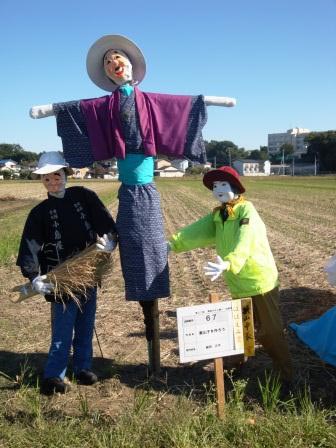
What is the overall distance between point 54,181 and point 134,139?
0.73m

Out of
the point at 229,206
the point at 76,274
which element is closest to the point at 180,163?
the point at 229,206

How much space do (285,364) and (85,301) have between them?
1.70m

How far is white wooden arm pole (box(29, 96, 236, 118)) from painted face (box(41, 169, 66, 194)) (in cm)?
55

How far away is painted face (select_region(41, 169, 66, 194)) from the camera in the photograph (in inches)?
150

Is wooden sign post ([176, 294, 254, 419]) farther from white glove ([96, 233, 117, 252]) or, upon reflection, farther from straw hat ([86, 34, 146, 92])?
straw hat ([86, 34, 146, 92])

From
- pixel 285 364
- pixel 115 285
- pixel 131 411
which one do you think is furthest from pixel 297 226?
pixel 131 411

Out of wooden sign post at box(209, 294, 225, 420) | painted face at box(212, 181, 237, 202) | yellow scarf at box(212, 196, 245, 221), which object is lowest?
wooden sign post at box(209, 294, 225, 420)

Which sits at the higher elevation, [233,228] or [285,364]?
[233,228]

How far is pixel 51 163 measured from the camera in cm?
380

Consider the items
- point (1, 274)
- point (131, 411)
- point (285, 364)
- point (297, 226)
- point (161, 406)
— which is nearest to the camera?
point (131, 411)

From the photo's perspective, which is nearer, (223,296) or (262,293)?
(262,293)

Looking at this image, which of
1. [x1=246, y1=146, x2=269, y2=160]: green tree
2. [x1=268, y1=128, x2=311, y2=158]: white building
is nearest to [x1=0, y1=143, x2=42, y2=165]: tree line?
[x1=246, y1=146, x2=269, y2=160]: green tree

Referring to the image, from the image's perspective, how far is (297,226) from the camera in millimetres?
14195

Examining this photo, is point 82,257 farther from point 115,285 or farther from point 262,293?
point 115,285
